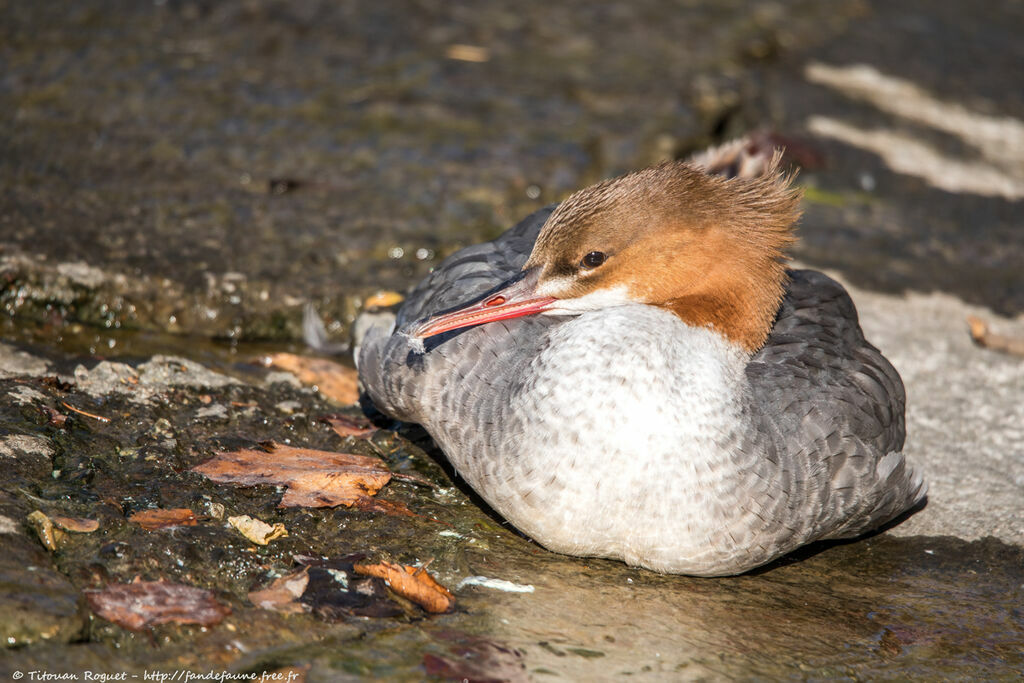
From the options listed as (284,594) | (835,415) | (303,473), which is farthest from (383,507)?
(835,415)

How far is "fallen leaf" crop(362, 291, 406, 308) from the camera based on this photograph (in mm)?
5059

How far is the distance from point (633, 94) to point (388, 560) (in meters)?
4.55

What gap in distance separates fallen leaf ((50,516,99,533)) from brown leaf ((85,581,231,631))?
0.94 ft

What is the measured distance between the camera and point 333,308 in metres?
5.05

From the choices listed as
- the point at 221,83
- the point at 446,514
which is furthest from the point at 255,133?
the point at 446,514

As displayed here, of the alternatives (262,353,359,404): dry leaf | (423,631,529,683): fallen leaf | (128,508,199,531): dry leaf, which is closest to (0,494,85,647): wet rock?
(128,508,199,531): dry leaf

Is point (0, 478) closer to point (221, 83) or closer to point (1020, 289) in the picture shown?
point (221, 83)

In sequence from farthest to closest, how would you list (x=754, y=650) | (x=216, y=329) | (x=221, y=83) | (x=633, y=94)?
(x=633, y=94) → (x=221, y=83) → (x=216, y=329) → (x=754, y=650)

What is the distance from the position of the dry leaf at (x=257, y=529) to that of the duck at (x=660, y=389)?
26.8 inches

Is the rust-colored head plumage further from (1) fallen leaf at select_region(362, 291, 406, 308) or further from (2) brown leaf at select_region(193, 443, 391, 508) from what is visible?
(1) fallen leaf at select_region(362, 291, 406, 308)

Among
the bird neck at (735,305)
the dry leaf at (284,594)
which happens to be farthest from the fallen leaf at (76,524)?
the bird neck at (735,305)

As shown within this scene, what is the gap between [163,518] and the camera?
326 cm

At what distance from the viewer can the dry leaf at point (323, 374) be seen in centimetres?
452

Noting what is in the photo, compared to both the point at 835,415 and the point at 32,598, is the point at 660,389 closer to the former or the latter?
the point at 835,415
